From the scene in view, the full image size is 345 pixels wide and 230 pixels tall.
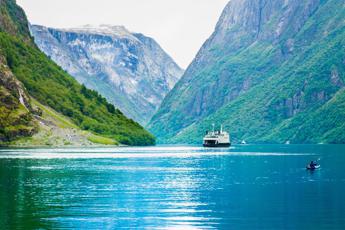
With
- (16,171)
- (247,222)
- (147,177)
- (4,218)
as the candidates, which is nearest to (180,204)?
(247,222)

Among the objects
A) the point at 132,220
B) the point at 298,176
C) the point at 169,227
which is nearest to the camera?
the point at 169,227

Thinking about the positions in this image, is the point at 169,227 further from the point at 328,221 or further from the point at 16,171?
the point at 16,171

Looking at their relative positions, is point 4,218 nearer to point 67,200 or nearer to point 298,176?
point 67,200

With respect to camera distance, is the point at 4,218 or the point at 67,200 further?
the point at 67,200

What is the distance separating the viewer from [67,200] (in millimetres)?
103125

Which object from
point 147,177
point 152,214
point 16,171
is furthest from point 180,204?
point 16,171

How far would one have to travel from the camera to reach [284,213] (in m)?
87.6

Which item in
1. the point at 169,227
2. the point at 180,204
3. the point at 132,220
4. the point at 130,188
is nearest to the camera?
the point at 169,227

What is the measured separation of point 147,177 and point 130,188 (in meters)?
27.4

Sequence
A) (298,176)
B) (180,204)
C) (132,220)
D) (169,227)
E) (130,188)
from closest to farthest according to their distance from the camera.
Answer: (169,227), (132,220), (180,204), (130,188), (298,176)

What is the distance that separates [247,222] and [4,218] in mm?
27558

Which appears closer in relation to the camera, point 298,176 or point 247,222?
point 247,222

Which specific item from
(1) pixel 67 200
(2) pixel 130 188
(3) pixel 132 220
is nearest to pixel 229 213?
(3) pixel 132 220

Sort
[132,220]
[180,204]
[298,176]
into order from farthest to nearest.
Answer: [298,176]
[180,204]
[132,220]
